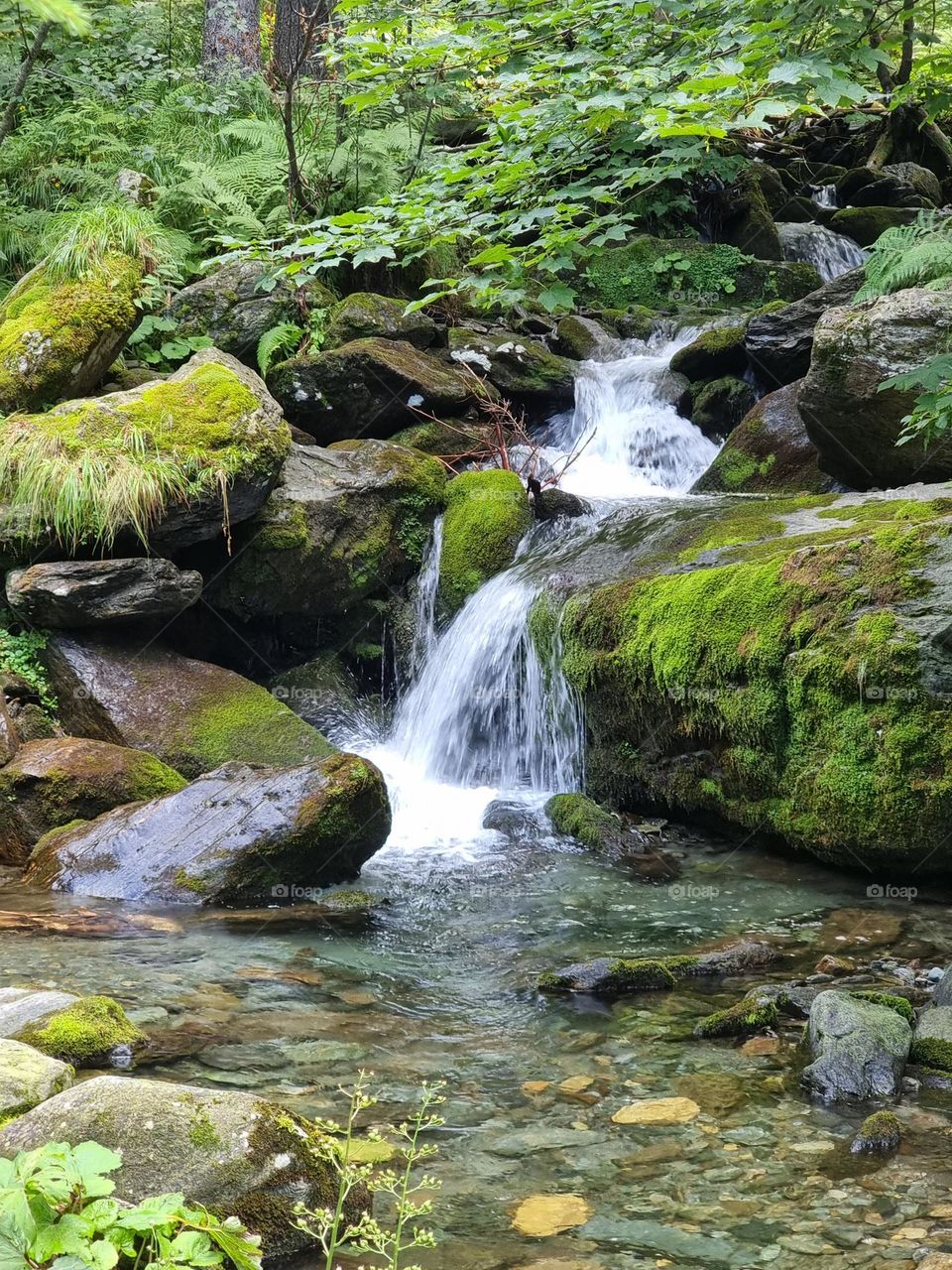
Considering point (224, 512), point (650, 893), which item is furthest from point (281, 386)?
point (650, 893)

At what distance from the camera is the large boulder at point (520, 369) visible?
12136mm

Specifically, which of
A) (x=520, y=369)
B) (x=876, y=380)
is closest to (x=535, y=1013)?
(x=876, y=380)

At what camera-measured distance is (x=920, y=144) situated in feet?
61.1

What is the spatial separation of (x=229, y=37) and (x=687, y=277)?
7809 millimetres

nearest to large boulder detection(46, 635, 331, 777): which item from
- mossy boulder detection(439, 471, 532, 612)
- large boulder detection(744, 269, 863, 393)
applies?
mossy boulder detection(439, 471, 532, 612)

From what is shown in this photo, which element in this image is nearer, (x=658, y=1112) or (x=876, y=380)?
(x=658, y=1112)

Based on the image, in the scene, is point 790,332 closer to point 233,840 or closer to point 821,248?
point 821,248

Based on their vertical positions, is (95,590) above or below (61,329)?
below

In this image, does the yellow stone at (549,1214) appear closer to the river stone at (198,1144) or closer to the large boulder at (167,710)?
the river stone at (198,1144)

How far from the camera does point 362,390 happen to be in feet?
35.1

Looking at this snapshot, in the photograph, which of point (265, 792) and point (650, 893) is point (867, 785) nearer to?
point (650, 893)

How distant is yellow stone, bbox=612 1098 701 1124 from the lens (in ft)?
11.0

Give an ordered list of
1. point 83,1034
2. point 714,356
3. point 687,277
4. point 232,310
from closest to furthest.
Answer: point 83,1034, point 232,310, point 714,356, point 687,277

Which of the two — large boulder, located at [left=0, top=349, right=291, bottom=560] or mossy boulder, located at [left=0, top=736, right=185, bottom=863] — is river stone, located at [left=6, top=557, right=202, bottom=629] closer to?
large boulder, located at [left=0, top=349, right=291, bottom=560]
